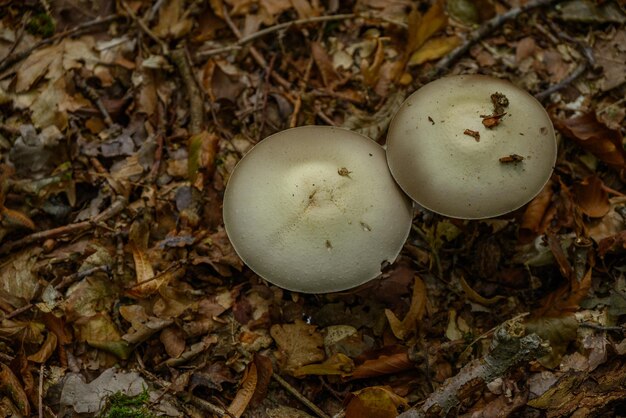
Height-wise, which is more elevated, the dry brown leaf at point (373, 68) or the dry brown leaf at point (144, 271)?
the dry brown leaf at point (373, 68)

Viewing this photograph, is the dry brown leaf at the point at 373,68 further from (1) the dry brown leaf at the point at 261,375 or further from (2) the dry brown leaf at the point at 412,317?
(1) the dry brown leaf at the point at 261,375

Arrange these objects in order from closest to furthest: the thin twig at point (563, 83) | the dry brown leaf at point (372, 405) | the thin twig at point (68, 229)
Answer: the dry brown leaf at point (372, 405), the thin twig at point (68, 229), the thin twig at point (563, 83)

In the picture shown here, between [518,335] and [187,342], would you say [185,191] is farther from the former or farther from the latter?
[518,335]

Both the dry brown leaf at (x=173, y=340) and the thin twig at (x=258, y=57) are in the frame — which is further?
the thin twig at (x=258, y=57)

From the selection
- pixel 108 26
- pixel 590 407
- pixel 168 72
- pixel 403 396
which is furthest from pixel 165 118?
pixel 590 407

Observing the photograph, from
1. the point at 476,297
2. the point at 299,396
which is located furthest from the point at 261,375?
the point at 476,297

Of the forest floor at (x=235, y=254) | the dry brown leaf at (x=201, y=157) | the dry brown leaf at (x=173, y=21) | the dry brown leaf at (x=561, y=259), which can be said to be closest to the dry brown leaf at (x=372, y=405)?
the forest floor at (x=235, y=254)

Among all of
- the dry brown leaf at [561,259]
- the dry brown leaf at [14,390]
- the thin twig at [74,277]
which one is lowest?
the dry brown leaf at [561,259]
